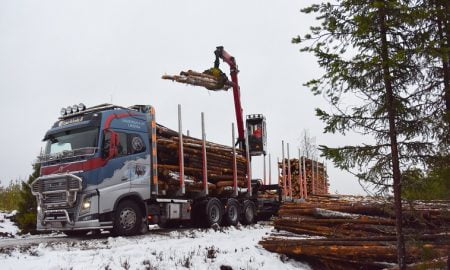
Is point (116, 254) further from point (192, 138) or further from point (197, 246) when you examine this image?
point (192, 138)

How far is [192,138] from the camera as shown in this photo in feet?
47.5

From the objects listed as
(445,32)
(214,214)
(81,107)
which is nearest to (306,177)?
(214,214)

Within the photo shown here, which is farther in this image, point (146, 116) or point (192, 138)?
point (192, 138)

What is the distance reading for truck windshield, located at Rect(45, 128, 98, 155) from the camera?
11547 mm

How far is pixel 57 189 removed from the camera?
11.3m

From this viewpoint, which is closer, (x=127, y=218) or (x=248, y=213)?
(x=127, y=218)

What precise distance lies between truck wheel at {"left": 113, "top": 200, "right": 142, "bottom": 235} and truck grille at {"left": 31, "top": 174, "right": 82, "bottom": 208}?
3.99ft

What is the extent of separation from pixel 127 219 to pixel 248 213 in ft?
19.9

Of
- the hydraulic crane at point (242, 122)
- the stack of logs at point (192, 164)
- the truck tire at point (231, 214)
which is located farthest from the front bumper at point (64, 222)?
the hydraulic crane at point (242, 122)

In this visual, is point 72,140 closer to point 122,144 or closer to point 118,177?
point 122,144

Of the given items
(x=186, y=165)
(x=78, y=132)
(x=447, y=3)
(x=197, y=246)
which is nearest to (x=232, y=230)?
(x=186, y=165)

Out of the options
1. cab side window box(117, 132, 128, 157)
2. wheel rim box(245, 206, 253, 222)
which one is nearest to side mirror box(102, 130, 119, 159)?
cab side window box(117, 132, 128, 157)

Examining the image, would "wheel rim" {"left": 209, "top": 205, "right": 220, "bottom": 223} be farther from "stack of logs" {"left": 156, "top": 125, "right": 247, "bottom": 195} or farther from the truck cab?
the truck cab

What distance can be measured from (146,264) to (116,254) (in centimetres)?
88
